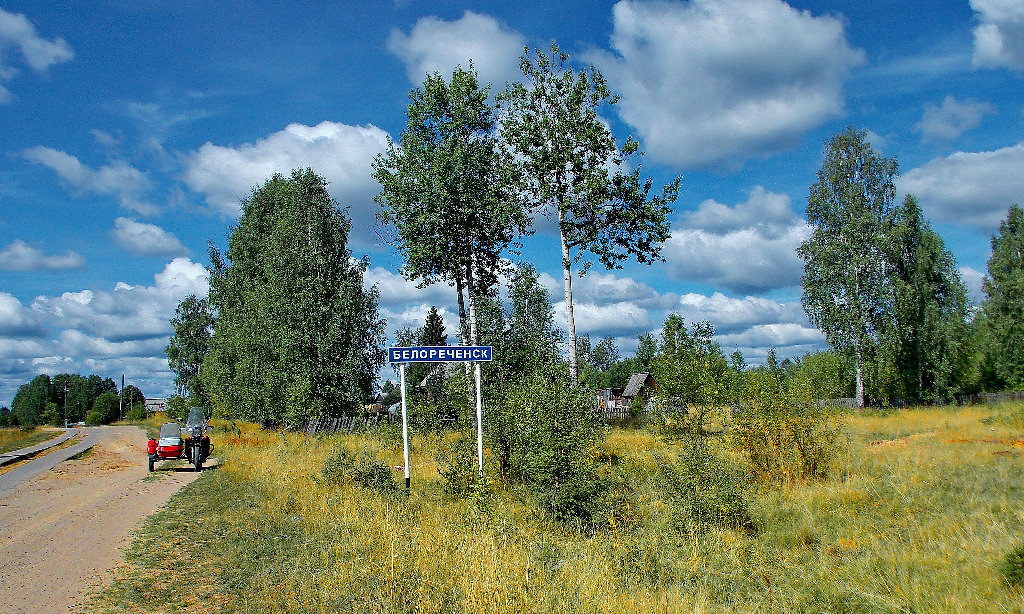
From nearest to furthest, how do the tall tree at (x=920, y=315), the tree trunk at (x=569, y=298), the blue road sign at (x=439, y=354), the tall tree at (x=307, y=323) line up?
the blue road sign at (x=439, y=354) < the tree trunk at (x=569, y=298) < the tall tree at (x=307, y=323) < the tall tree at (x=920, y=315)

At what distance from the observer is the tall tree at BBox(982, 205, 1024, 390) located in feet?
153

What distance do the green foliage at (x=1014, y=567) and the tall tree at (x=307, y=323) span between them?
27182 millimetres

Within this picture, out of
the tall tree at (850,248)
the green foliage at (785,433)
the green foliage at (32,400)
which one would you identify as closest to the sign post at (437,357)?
the green foliage at (785,433)

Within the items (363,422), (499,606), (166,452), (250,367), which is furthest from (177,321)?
(499,606)

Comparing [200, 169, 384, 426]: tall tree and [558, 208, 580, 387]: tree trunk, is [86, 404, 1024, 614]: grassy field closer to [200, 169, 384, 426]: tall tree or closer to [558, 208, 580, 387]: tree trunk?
[558, 208, 580, 387]: tree trunk

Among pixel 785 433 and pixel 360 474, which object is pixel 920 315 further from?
pixel 360 474

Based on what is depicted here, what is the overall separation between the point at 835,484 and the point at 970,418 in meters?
19.9

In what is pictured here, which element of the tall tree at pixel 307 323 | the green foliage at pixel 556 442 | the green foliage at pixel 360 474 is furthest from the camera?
the tall tree at pixel 307 323

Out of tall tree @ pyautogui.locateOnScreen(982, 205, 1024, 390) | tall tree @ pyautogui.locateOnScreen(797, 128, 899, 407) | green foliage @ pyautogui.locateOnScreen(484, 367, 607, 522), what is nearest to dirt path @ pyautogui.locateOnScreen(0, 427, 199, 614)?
green foliage @ pyautogui.locateOnScreen(484, 367, 607, 522)

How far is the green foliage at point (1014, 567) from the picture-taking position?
6.72 metres

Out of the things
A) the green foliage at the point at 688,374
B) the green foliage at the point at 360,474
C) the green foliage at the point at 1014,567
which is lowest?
the green foliage at the point at 1014,567

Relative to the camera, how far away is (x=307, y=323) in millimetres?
32094

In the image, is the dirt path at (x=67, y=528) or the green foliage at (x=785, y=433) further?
the green foliage at (x=785, y=433)

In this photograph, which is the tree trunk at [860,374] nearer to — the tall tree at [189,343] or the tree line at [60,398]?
the tall tree at [189,343]
